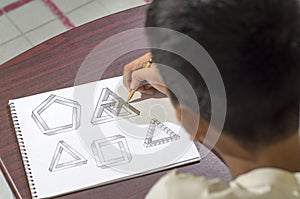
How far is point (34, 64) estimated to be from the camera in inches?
53.3

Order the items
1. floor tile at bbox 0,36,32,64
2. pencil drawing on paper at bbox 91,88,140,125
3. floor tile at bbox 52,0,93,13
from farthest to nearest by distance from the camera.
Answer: floor tile at bbox 52,0,93,13, floor tile at bbox 0,36,32,64, pencil drawing on paper at bbox 91,88,140,125

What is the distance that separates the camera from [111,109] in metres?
1.28

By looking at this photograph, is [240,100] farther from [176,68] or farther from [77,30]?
[77,30]

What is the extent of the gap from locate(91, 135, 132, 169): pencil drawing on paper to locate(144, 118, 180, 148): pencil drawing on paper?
1.7 inches

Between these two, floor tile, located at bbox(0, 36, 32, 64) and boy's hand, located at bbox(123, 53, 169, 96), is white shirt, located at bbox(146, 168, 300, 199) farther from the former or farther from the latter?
floor tile, located at bbox(0, 36, 32, 64)

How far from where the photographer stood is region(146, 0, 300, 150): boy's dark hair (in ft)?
2.54

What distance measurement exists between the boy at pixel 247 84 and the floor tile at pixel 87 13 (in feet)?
4.70

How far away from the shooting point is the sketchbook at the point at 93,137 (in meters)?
1.18

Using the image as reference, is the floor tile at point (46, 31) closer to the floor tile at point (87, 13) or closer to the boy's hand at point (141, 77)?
the floor tile at point (87, 13)

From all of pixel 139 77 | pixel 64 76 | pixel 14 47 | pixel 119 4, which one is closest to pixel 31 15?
pixel 14 47

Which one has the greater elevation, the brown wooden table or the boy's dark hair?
the brown wooden table

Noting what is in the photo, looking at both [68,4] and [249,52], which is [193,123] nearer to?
[249,52]

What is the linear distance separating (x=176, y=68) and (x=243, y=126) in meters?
0.11

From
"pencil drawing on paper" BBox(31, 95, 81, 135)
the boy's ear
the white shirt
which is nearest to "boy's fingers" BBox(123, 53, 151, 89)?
"pencil drawing on paper" BBox(31, 95, 81, 135)
